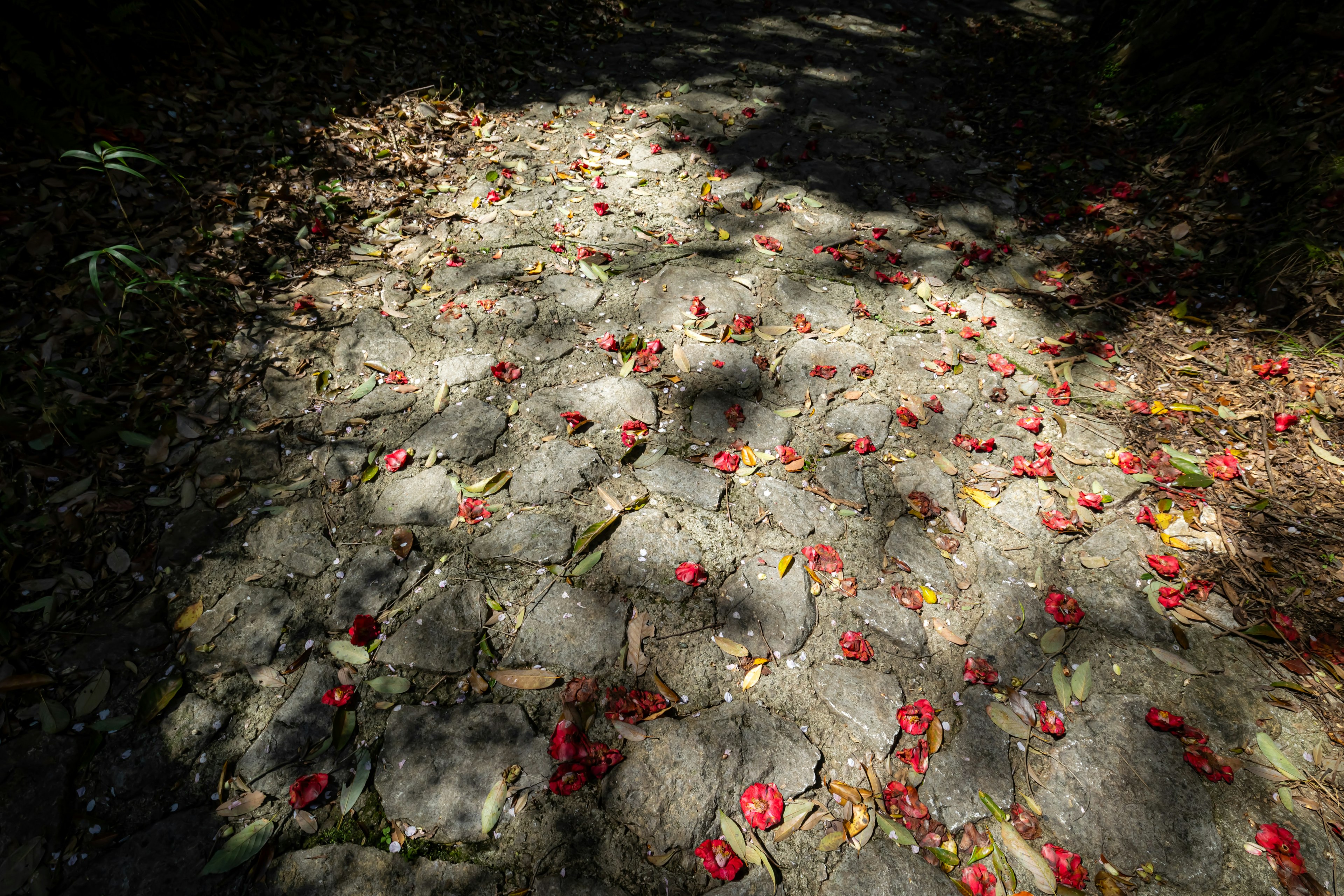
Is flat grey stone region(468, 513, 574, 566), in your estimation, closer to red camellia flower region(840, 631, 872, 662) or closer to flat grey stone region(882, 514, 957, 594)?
red camellia flower region(840, 631, 872, 662)

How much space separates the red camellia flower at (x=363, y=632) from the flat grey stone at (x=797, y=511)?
4.70 ft

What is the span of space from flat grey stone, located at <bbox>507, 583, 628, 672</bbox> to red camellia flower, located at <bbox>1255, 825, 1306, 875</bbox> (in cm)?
185

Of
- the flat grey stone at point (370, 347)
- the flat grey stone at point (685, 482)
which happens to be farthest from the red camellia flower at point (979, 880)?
the flat grey stone at point (370, 347)

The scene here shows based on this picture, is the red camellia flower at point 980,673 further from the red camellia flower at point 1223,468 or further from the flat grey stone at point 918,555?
the red camellia flower at point 1223,468

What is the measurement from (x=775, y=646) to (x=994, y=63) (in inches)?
218

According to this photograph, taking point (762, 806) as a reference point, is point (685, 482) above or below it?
above

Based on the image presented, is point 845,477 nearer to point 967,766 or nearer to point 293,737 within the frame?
point 967,766

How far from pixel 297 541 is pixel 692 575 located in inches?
57.5

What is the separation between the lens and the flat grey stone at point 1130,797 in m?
1.60

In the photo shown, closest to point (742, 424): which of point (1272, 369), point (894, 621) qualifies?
point (894, 621)

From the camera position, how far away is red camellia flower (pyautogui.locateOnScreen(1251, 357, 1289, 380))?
2494mm

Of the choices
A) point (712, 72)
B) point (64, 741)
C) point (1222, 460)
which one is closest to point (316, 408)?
point (64, 741)

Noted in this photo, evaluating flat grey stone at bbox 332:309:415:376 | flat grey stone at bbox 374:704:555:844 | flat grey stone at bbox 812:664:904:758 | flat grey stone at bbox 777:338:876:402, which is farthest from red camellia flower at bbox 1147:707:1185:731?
flat grey stone at bbox 332:309:415:376

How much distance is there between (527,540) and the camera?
7.13 ft
